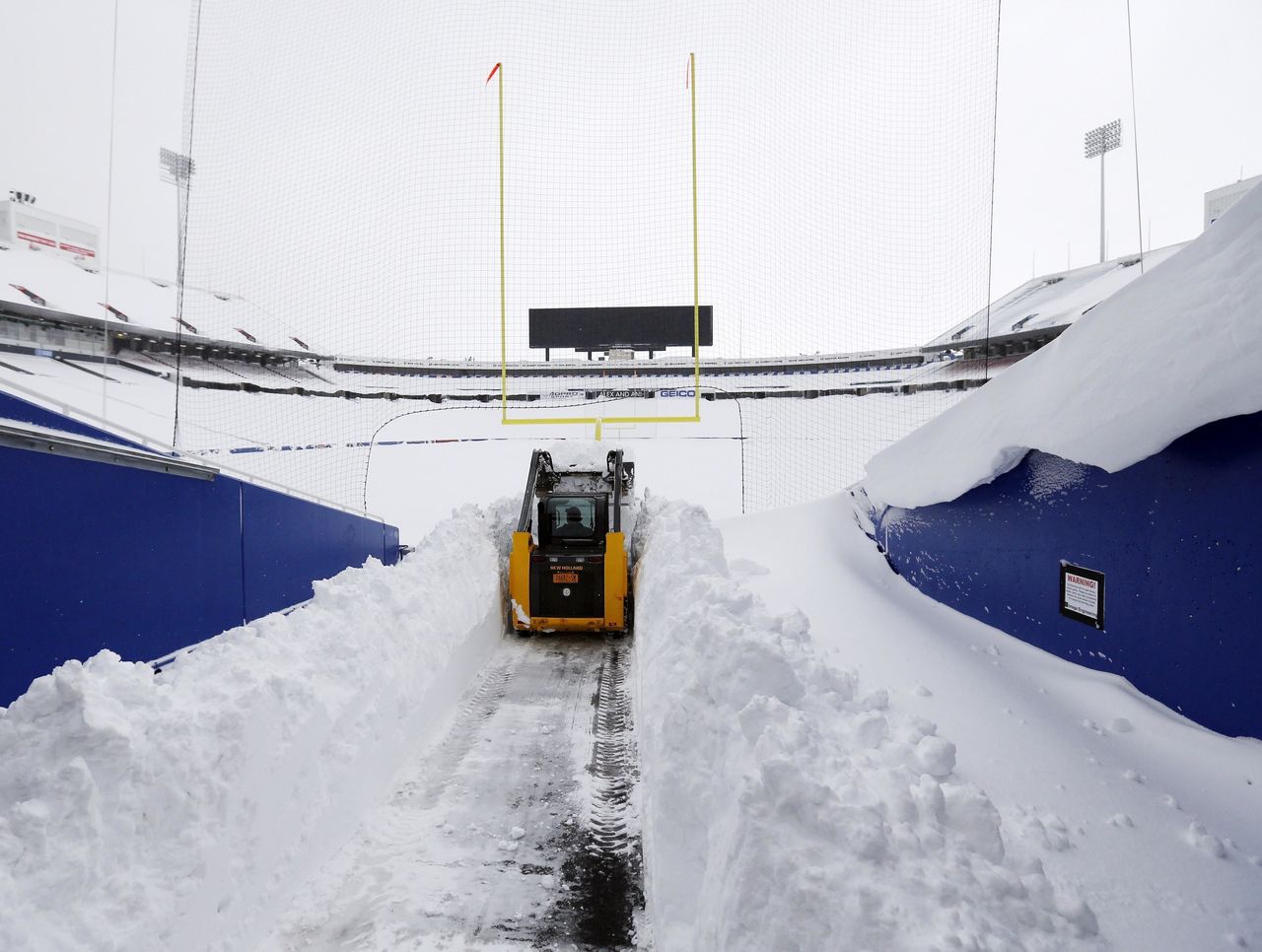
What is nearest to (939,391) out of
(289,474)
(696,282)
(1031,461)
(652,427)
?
(652,427)

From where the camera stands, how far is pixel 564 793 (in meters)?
3.36

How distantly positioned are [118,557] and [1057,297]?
78.9 ft

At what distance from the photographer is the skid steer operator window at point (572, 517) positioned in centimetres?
676

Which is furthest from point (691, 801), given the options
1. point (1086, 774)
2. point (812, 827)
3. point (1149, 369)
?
point (1149, 369)

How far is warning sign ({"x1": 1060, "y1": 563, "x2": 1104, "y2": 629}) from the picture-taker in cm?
310

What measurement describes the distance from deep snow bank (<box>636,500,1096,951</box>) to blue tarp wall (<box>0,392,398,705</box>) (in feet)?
10.6

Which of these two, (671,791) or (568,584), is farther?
(568,584)

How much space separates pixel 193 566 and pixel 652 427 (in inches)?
699

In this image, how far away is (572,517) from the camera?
6816 millimetres

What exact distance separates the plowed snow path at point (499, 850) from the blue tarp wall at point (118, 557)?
2010mm

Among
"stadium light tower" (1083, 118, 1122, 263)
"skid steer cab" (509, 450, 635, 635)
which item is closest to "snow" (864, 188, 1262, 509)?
"skid steer cab" (509, 450, 635, 635)

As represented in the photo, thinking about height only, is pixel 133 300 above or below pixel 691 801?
above

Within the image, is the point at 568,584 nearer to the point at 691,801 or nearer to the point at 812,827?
the point at 691,801

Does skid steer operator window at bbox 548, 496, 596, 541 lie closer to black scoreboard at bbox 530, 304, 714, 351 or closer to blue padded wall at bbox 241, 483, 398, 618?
blue padded wall at bbox 241, 483, 398, 618
